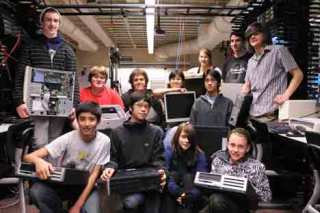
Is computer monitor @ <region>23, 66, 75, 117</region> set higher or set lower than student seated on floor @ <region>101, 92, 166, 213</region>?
higher

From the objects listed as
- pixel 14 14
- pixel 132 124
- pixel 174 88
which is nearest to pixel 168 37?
pixel 14 14

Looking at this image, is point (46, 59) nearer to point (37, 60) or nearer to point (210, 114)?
point (37, 60)

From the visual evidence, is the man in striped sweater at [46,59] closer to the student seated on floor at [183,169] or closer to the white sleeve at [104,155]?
the white sleeve at [104,155]

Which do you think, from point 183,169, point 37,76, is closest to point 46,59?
point 37,76

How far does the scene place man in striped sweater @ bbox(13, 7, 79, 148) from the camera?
2.99m

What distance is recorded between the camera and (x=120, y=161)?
9.09ft

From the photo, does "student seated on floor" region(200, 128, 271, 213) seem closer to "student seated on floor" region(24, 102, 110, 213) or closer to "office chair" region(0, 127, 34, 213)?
"student seated on floor" region(24, 102, 110, 213)

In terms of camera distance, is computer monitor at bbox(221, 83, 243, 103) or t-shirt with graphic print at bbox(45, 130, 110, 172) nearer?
t-shirt with graphic print at bbox(45, 130, 110, 172)

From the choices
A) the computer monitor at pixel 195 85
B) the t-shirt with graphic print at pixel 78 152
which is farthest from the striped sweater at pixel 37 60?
the computer monitor at pixel 195 85

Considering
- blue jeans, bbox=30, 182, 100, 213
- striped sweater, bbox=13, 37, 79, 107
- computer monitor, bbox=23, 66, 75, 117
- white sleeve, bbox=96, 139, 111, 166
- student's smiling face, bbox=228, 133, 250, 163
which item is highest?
striped sweater, bbox=13, 37, 79, 107

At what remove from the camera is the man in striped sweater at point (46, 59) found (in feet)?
9.81

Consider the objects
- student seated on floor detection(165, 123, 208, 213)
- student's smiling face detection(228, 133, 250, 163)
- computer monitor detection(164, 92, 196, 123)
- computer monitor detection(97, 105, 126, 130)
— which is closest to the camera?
student's smiling face detection(228, 133, 250, 163)

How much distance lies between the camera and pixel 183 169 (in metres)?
2.82

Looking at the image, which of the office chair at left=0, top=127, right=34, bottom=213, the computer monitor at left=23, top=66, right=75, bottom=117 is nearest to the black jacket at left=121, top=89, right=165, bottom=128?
the computer monitor at left=23, top=66, right=75, bottom=117
